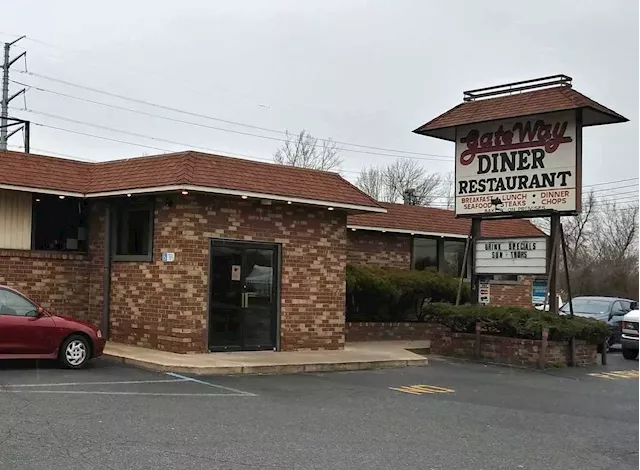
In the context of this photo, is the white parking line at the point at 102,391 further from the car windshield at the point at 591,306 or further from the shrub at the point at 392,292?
the car windshield at the point at 591,306

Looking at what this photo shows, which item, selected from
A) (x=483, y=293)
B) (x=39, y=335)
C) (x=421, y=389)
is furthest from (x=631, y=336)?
(x=39, y=335)

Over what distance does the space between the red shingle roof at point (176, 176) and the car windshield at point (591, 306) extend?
992cm

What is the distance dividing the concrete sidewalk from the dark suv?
879 centimetres

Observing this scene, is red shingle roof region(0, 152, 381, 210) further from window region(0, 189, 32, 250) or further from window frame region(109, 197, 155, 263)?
window region(0, 189, 32, 250)

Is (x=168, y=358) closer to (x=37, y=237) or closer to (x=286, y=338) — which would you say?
(x=286, y=338)

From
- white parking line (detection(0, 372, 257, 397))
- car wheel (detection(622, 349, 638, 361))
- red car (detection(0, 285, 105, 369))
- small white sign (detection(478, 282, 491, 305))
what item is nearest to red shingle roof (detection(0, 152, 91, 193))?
red car (detection(0, 285, 105, 369))

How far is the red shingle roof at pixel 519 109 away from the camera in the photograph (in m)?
16.8

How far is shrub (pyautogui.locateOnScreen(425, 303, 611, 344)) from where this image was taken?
54.7ft

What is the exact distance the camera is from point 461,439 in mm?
8391

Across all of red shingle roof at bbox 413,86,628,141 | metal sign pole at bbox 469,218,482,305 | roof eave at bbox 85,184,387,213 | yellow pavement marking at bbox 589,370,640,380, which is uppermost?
red shingle roof at bbox 413,86,628,141

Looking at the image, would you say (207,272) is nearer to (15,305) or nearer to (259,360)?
(259,360)

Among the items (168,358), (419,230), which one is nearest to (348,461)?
(168,358)

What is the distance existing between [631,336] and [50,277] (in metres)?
14.3

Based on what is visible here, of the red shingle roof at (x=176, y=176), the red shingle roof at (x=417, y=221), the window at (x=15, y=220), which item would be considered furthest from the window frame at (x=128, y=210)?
the red shingle roof at (x=417, y=221)
